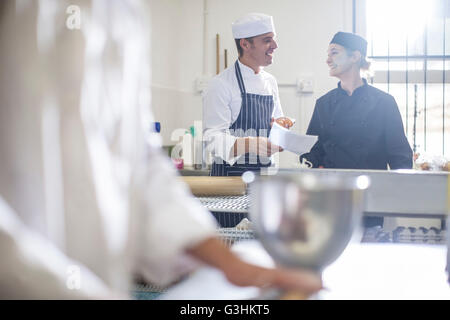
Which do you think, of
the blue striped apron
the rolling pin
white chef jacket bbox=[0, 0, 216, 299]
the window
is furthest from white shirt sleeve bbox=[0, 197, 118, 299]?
the window

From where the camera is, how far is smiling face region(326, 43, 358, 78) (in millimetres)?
2170

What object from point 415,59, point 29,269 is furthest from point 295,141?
point 415,59

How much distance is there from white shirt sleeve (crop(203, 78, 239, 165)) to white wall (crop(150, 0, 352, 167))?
2.57ft

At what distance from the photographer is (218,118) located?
6.53ft

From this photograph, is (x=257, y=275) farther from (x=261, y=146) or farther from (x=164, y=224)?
(x=261, y=146)

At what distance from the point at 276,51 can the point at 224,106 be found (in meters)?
1.05

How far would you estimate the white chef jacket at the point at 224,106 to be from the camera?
6.21 feet

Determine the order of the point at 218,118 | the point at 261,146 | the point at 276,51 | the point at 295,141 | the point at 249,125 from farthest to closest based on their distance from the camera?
the point at 276,51 < the point at 249,125 < the point at 218,118 < the point at 261,146 < the point at 295,141

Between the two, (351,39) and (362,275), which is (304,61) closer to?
(351,39)

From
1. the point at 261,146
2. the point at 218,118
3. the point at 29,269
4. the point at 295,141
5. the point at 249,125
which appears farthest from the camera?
the point at 249,125

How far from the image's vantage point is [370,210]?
72cm

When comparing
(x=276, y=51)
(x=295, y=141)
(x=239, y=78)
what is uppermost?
(x=276, y=51)

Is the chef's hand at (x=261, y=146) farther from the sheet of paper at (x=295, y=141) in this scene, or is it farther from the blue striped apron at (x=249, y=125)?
the sheet of paper at (x=295, y=141)

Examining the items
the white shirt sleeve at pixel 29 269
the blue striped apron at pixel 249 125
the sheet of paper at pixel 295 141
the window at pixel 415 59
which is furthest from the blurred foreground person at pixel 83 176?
the window at pixel 415 59
